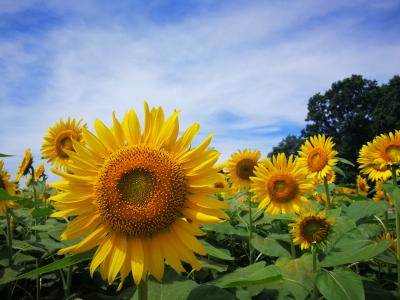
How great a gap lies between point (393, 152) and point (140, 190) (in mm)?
3971

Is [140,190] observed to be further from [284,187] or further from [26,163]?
[26,163]

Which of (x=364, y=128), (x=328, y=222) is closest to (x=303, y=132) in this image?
(x=364, y=128)

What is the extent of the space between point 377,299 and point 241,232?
1.60m

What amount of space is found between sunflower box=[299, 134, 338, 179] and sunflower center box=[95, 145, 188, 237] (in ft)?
14.6

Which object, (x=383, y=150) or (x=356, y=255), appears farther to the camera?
(x=383, y=150)

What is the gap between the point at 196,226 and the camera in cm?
212

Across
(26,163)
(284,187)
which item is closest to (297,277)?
(284,187)

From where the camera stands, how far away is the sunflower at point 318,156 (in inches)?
249

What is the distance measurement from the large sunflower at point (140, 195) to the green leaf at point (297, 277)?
1042mm

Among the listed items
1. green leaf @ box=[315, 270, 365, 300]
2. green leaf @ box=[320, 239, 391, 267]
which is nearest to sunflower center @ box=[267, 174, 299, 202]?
green leaf @ box=[320, 239, 391, 267]

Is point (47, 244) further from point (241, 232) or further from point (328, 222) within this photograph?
point (328, 222)

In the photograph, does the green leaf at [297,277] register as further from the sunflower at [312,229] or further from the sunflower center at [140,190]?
the sunflower center at [140,190]

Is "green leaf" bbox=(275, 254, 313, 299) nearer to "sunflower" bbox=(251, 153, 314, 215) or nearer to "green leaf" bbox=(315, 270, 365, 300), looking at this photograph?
"green leaf" bbox=(315, 270, 365, 300)

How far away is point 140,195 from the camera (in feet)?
7.16
